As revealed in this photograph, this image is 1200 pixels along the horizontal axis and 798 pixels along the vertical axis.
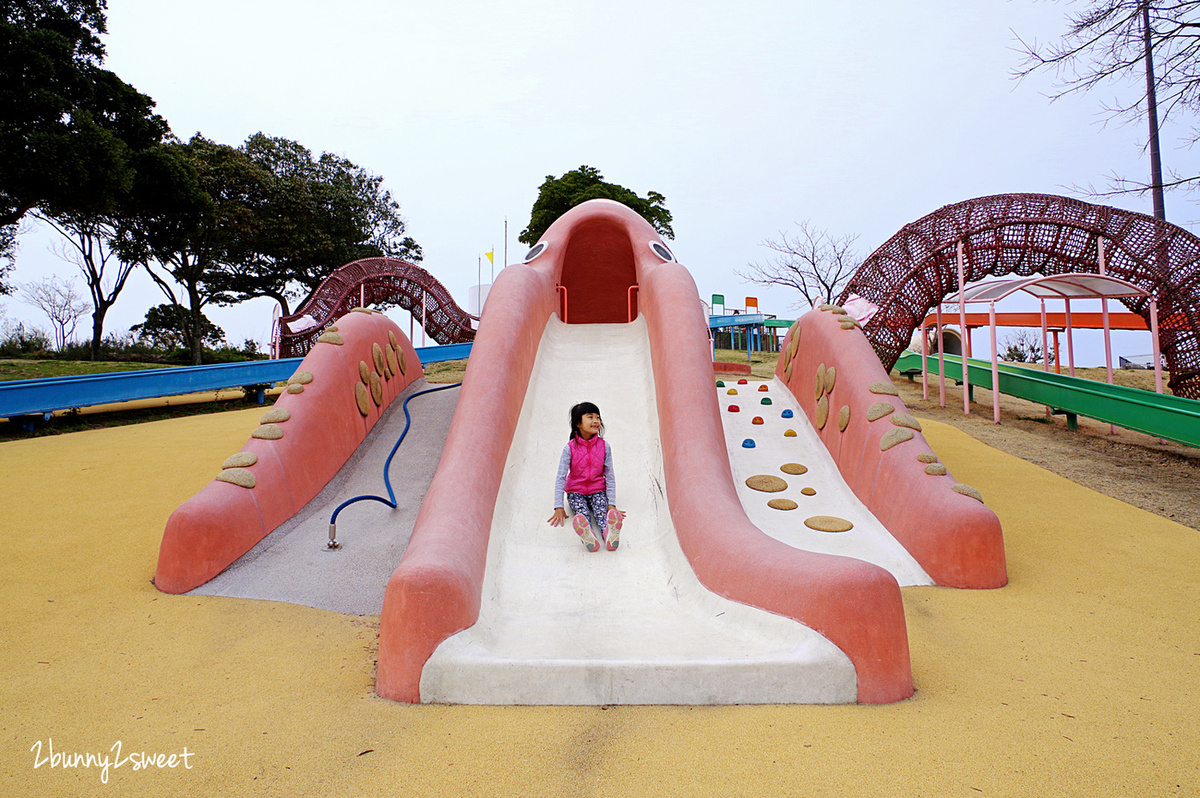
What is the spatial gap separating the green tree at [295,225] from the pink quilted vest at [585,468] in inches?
908

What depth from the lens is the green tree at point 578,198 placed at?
97.9 ft

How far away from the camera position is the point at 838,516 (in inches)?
205

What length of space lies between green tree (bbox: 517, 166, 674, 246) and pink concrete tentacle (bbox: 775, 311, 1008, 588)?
23.8 metres

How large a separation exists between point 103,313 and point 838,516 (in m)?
24.8

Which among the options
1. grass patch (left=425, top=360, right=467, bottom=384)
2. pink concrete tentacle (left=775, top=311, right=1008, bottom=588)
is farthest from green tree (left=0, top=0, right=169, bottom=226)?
pink concrete tentacle (left=775, top=311, right=1008, bottom=588)

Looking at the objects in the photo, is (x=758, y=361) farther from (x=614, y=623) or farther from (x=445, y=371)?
(x=614, y=623)

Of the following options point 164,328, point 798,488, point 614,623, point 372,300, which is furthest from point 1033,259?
point 164,328

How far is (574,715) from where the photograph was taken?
2.57m

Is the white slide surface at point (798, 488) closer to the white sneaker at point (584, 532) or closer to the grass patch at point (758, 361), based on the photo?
the white sneaker at point (584, 532)

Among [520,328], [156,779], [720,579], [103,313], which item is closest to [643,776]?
[720,579]

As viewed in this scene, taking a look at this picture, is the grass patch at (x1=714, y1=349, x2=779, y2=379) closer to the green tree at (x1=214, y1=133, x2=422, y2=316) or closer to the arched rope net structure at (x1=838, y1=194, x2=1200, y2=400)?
the arched rope net structure at (x1=838, y1=194, x2=1200, y2=400)

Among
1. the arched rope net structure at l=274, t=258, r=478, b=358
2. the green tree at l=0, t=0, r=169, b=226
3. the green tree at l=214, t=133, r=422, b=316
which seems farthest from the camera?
the green tree at l=214, t=133, r=422, b=316

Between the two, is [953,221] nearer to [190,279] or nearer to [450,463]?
[450,463]
